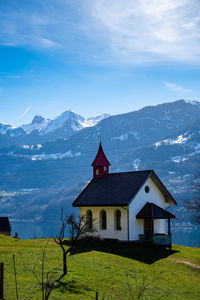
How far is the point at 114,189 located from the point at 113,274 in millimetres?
21708

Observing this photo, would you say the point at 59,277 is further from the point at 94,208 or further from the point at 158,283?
the point at 94,208

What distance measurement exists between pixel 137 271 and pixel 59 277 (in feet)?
24.2

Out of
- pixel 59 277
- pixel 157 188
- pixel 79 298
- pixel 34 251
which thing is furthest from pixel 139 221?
pixel 79 298

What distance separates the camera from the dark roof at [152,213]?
4544cm

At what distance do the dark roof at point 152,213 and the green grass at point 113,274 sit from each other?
478 centimetres

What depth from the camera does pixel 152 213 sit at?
4572cm

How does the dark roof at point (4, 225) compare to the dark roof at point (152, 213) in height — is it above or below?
below

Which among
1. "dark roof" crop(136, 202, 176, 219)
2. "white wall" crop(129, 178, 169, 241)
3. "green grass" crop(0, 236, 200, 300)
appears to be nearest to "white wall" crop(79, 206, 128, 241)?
"white wall" crop(129, 178, 169, 241)

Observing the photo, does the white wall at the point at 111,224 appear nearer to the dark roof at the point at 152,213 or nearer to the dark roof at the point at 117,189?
the dark roof at the point at 117,189

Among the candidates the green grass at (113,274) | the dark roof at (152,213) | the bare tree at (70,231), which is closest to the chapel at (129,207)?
the dark roof at (152,213)

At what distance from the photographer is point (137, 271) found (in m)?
30.8

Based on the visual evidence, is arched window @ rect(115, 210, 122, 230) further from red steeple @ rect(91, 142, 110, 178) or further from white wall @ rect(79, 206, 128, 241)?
red steeple @ rect(91, 142, 110, 178)

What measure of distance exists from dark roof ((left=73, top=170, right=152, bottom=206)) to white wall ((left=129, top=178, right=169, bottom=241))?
2.97 feet

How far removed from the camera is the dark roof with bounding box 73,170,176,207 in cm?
4738
